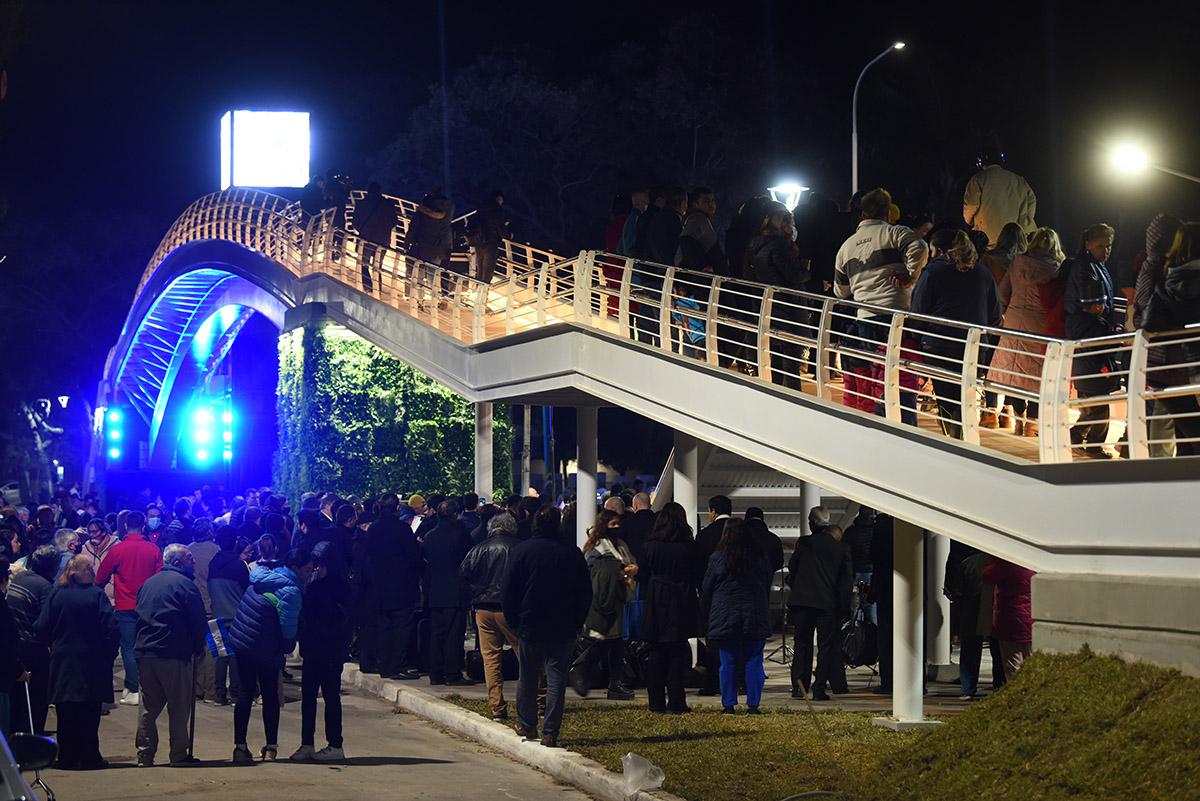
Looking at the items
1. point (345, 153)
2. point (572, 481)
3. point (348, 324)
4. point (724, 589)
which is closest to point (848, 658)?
point (724, 589)

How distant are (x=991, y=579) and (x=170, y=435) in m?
59.3

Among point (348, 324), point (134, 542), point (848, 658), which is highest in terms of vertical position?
point (348, 324)

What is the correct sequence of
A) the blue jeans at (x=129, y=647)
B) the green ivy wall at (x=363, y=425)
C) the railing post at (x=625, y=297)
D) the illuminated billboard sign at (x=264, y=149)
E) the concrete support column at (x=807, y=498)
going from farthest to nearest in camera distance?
the illuminated billboard sign at (x=264, y=149) < the green ivy wall at (x=363, y=425) < the concrete support column at (x=807, y=498) < the railing post at (x=625, y=297) < the blue jeans at (x=129, y=647)

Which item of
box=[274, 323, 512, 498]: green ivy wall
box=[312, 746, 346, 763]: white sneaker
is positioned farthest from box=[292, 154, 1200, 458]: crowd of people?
box=[274, 323, 512, 498]: green ivy wall

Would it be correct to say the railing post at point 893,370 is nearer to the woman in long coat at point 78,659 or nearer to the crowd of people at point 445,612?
the crowd of people at point 445,612

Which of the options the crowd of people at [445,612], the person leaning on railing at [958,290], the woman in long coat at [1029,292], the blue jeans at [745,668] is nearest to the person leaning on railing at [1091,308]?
the person leaning on railing at [958,290]

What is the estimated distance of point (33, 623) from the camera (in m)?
13.3

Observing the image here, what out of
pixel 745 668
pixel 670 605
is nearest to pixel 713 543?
pixel 670 605

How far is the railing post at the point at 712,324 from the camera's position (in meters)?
15.3

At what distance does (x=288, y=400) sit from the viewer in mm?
34219

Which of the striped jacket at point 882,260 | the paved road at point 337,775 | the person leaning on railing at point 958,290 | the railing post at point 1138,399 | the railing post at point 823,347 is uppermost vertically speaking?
the striped jacket at point 882,260

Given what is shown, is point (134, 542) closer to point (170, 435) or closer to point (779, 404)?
point (779, 404)

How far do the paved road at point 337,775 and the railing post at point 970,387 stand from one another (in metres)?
3.55

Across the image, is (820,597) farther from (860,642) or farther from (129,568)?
(129,568)
